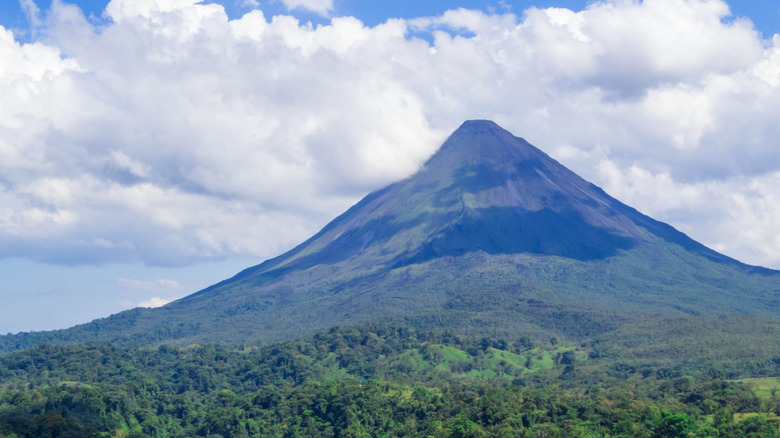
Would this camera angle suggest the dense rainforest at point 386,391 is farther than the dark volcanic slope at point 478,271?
No

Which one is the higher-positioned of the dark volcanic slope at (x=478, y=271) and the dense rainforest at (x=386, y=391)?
the dark volcanic slope at (x=478, y=271)

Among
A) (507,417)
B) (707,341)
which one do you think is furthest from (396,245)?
(507,417)

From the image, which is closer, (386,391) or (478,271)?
(386,391)

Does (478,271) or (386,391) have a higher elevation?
(478,271)

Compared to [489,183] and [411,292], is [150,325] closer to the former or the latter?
[411,292]
